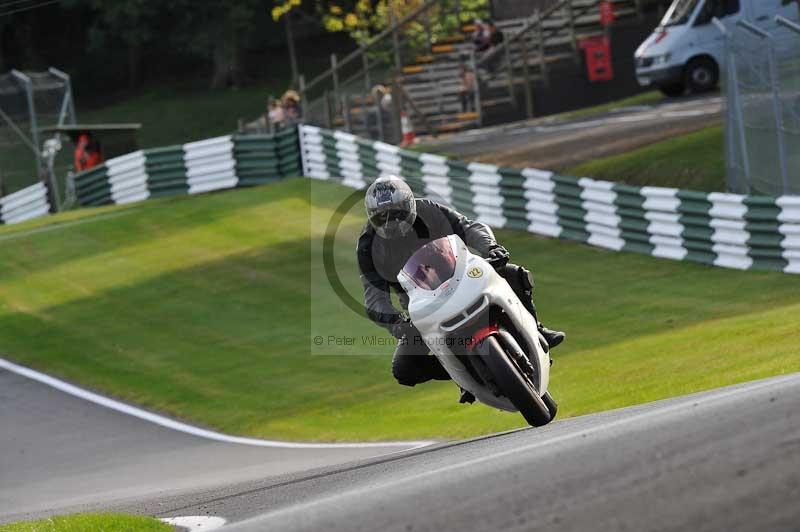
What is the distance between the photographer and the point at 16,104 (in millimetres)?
31078

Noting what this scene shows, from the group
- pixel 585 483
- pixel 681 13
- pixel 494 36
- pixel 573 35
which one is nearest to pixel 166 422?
pixel 585 483

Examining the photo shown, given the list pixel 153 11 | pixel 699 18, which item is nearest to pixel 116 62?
pixel 153 11

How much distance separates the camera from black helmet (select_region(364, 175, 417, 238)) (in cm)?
883

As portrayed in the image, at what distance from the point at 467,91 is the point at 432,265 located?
2680cm

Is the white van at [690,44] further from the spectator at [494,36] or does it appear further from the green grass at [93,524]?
the green grass at [93,524]

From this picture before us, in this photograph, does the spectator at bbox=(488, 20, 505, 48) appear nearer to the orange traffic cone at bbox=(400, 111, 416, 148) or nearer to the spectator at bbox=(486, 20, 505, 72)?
the spectator at bbox=(486, 20, 505, 72)

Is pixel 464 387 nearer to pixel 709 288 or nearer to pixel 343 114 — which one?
pixel 709 288

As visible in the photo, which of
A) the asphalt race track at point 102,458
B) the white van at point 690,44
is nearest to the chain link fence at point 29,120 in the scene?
the white van at point 690,44

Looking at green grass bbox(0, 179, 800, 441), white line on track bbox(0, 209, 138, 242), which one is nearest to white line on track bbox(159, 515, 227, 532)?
green grass bbox(0, 179, 800, 441)

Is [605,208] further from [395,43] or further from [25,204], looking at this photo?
[25,204]

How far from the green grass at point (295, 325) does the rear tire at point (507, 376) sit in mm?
2739

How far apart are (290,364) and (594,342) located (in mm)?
3476

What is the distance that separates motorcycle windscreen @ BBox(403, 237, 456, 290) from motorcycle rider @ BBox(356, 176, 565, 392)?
0.26 m

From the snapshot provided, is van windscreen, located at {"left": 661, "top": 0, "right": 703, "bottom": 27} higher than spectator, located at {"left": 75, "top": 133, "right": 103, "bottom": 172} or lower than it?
higher
